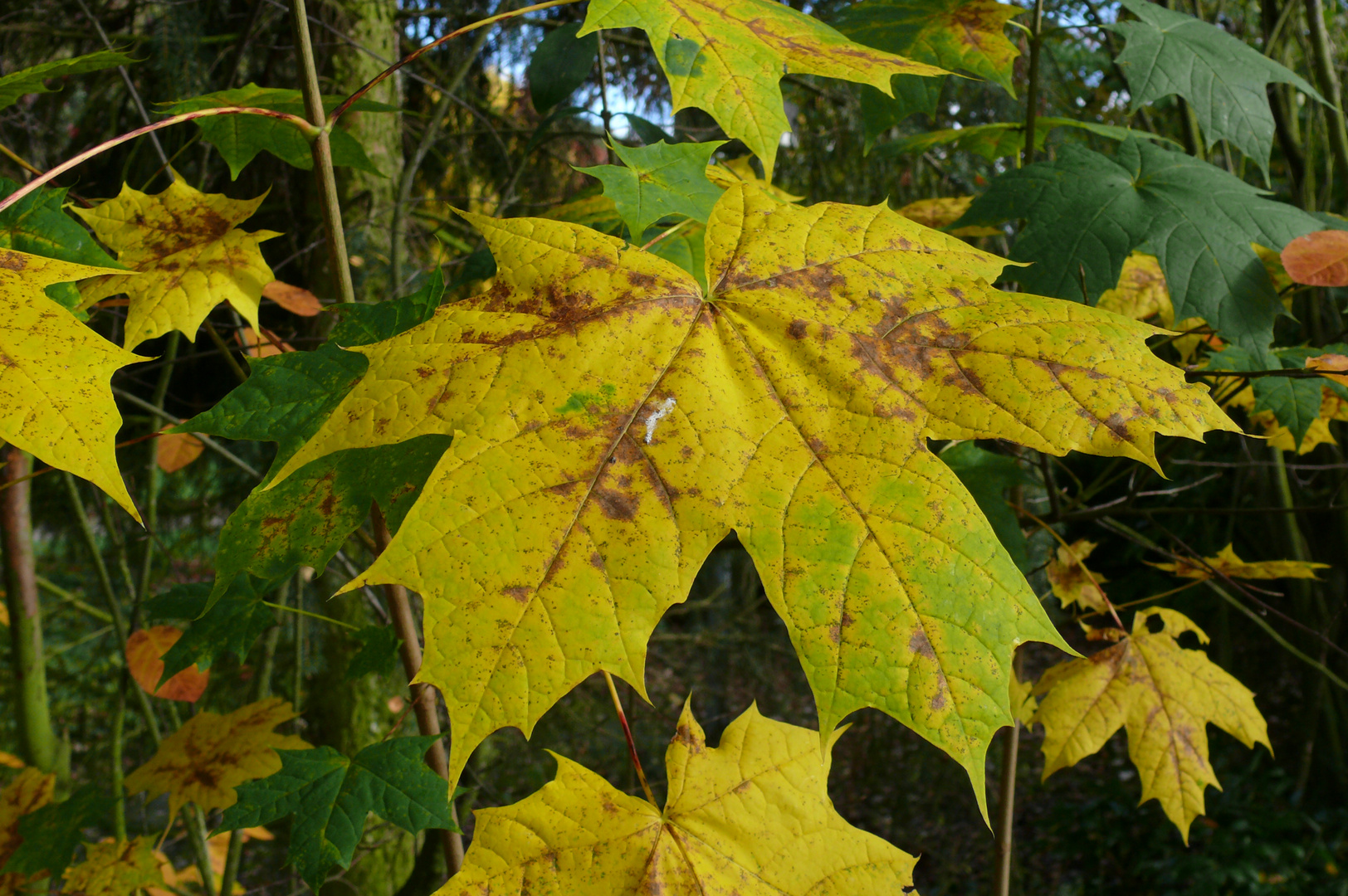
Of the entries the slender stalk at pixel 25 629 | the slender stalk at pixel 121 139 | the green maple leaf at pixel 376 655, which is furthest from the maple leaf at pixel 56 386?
the slender stalk at pixel 25 629

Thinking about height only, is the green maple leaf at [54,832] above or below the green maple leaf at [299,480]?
below

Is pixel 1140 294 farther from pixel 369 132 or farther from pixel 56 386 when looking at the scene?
pixel 369 132

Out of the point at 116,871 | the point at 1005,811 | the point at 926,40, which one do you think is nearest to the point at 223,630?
the point at 116,871

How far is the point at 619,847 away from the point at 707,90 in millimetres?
646

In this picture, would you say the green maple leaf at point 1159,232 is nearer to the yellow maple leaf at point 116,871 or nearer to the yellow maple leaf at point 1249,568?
the yellow maple leaf at point 1249,568

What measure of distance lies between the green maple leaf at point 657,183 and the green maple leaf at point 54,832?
1363 mm

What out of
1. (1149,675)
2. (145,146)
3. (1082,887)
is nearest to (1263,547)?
(1082,887)

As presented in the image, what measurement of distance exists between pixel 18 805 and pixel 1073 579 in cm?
196

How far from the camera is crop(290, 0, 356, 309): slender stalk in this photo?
79cm

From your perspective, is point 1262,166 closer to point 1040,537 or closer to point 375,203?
point 1040,537

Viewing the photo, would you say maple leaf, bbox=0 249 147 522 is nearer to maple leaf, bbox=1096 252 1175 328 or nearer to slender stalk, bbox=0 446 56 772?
maple leaf, bbox=1096 252 1175 328

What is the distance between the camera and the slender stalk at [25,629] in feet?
5.99

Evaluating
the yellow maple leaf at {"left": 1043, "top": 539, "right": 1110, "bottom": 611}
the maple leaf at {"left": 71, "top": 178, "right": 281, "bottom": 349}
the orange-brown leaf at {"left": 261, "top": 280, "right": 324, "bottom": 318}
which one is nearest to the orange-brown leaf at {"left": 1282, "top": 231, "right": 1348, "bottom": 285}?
the yellow maple leaf at {"left": 1043, "top": 539, "right": 1110, "bottom": 611}

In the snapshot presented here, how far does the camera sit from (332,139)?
1092mm
